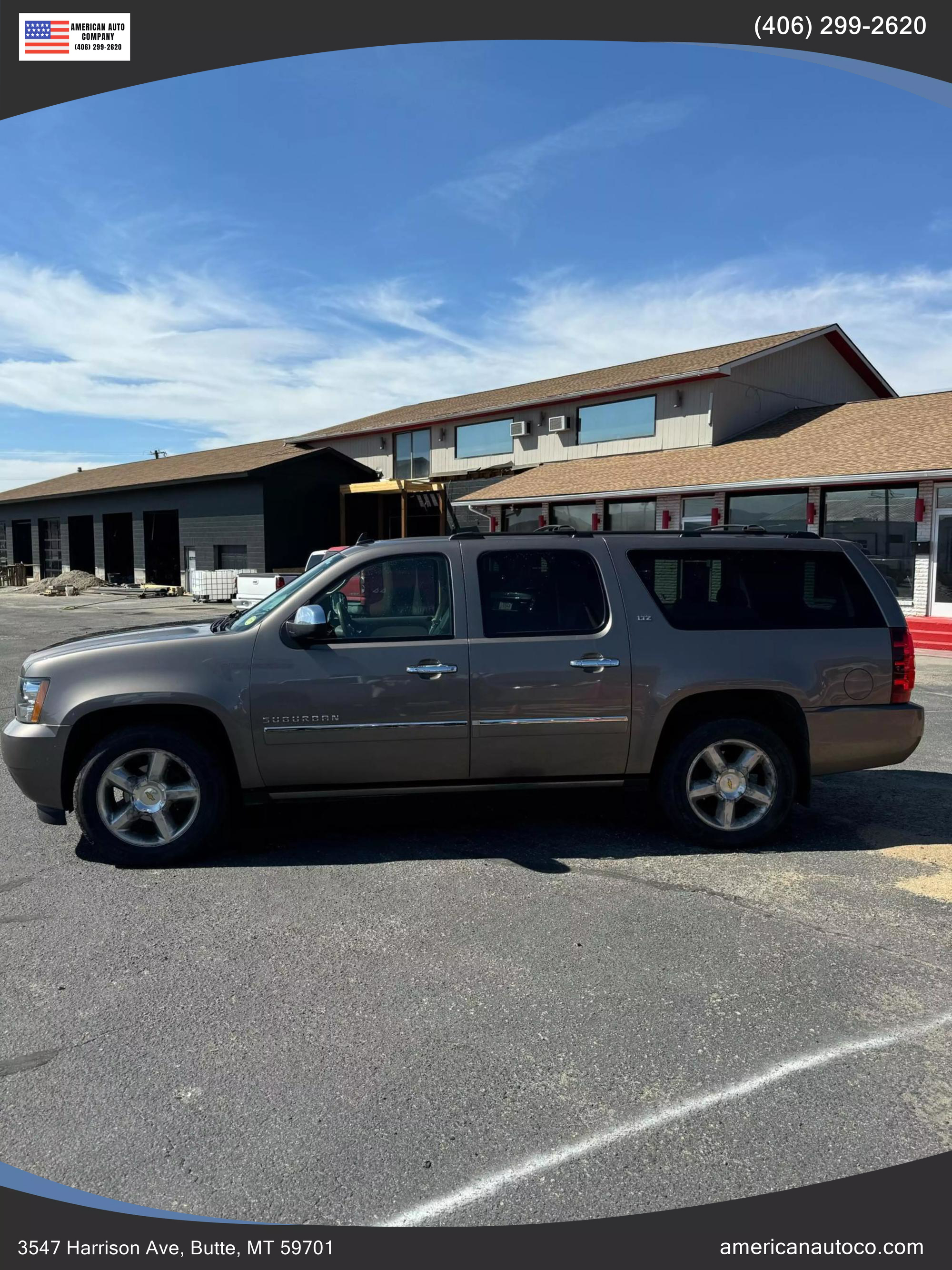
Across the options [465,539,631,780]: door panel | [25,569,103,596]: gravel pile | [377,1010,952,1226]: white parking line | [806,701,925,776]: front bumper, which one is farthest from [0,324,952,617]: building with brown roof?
[377,1010,952,1226]: white parking line

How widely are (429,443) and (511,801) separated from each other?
2848 centimetres

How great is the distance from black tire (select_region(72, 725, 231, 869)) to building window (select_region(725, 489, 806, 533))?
17077mm

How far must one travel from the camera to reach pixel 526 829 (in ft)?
17.9

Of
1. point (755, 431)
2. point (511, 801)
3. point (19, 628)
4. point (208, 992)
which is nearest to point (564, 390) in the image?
point (755, 431)

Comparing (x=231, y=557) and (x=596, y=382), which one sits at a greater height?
(x=596, y=382)

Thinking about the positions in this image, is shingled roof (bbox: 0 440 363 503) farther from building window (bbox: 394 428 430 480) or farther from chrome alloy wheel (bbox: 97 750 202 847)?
chrome alloy wheel (bbox: 97 750 202 847)

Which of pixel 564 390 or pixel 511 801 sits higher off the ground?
pixel 564 390

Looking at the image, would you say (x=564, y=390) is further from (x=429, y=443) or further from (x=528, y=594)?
(x=528, y=594)

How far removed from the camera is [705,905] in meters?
4.25

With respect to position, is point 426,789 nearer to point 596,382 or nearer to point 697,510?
point 697,510

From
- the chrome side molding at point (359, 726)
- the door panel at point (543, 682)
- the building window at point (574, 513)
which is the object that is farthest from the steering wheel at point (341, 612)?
the building window at point (574, 513)

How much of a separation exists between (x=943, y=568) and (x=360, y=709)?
16486 millimetres

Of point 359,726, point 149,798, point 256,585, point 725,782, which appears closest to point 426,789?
point 359,726

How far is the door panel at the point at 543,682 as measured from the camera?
490 cm
